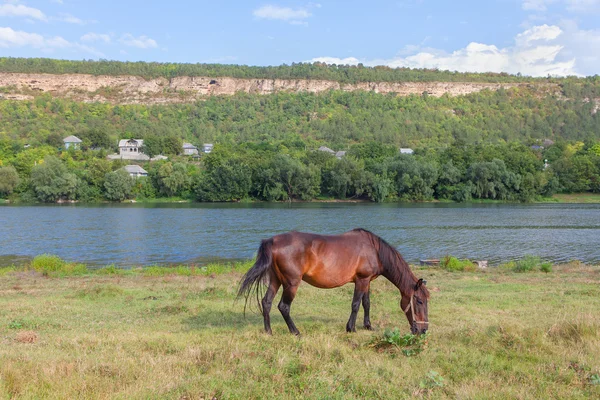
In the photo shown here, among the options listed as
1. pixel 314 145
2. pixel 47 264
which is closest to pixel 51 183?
pixel 47 264

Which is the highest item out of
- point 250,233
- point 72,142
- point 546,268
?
point 546,268

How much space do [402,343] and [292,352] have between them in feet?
5.39

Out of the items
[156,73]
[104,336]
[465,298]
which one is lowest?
[465,298]

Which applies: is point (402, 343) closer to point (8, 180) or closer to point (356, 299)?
point (356, 299)

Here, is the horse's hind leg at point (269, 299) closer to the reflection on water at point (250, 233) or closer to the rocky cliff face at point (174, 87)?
the reflection on water at point (250, 233)

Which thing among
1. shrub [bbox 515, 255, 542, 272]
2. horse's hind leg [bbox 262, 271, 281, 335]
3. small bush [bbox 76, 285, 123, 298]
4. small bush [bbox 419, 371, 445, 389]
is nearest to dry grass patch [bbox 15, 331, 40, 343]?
horse's hind leg [bbox 262, 271, 281, 335]

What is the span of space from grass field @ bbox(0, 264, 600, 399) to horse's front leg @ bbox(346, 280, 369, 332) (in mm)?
258

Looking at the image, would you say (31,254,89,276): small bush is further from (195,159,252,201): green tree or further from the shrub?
(195,159,252,201): green tree

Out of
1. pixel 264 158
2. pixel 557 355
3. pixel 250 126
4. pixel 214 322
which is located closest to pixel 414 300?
pixel 557 355

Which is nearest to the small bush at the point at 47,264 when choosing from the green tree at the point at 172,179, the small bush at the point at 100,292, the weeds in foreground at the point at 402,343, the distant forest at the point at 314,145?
the small bush at the point at 100,292

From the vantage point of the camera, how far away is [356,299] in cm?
824

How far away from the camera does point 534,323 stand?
8.95m

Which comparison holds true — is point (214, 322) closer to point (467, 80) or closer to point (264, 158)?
point (264, 158)

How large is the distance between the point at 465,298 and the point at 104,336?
904 cm
